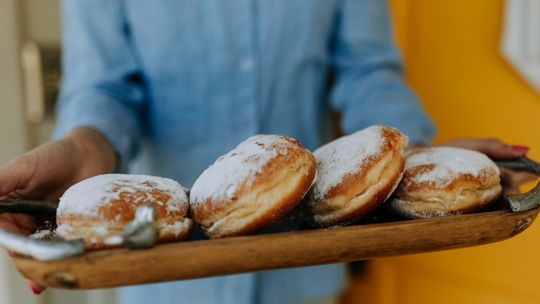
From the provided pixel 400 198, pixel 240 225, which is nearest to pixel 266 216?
pixel 240 225

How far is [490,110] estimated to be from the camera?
106 cm

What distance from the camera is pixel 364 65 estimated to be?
109 centimetres

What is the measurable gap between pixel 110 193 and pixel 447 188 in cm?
34

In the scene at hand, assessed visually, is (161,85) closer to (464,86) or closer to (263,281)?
(263,281)

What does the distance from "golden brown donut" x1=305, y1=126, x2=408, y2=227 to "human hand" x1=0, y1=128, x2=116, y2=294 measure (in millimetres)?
291

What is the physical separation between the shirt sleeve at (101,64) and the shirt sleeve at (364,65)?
0.40m

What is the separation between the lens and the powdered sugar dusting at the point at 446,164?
0.60m

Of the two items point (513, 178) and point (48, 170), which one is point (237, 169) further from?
point (513, 178)

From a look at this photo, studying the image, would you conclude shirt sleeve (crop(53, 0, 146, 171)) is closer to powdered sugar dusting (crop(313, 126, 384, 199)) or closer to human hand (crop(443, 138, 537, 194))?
powdered sugar dusting (crop(313, 126, 384, 199))

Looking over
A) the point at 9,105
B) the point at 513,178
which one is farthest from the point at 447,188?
the point at 9,105

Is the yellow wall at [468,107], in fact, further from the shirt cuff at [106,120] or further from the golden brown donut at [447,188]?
the shirt cuff at [106,120]

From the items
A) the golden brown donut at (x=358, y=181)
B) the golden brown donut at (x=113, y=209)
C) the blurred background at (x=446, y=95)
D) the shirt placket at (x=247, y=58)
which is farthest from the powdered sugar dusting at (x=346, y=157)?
the blurred background at (x=446, y=95)

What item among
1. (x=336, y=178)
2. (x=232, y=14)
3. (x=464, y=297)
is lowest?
(x=464, y=297)

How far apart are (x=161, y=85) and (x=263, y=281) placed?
411 millimetres
